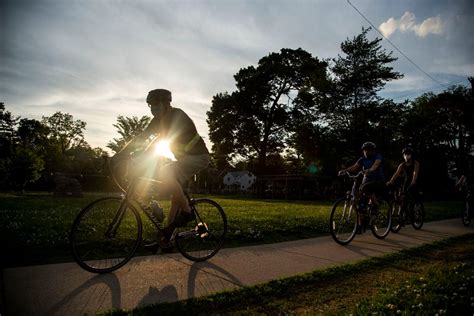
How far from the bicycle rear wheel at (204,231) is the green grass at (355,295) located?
1.49 meters

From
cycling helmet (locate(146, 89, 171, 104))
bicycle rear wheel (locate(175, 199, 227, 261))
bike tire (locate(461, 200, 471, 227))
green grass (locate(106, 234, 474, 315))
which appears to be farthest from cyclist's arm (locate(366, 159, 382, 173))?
bike tire (locate(461, 200, 471, 227))

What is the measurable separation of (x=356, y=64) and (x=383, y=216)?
31377 millimetres

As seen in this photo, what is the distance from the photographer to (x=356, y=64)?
3444 centimetres

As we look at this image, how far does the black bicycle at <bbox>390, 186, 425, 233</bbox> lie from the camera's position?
8.84m

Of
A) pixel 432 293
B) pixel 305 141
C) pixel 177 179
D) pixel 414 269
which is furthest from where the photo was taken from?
pixel 305 141

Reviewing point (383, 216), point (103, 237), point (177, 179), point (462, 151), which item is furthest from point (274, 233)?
point (462, 151)

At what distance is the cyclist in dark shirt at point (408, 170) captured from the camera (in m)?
8.70

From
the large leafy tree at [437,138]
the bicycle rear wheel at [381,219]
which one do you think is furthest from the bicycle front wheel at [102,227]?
the large leafy tree at [437,138]

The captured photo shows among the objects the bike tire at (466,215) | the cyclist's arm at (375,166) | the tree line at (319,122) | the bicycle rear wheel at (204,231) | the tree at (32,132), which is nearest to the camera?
the bicycle rear wheel at (204,231)

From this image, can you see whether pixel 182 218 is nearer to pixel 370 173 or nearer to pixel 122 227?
pixel 122 227

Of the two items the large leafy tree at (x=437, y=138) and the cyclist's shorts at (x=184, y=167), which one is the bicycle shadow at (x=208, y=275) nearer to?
the cyclist's shorts at (x=184, y=167)

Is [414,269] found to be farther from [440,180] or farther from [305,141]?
[440,180]

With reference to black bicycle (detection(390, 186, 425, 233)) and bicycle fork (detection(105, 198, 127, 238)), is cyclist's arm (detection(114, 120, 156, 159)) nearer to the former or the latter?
bicycle fork (detection(105, 198, 127, 238))

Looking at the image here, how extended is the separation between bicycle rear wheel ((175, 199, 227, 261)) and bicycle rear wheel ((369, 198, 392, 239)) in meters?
4.20
